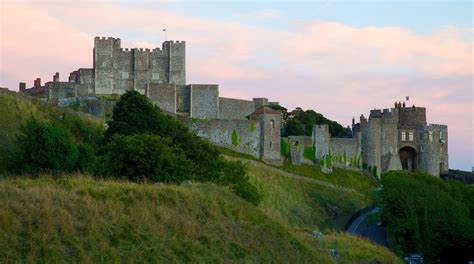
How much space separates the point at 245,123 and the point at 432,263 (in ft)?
68.2

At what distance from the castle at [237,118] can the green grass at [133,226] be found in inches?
1545

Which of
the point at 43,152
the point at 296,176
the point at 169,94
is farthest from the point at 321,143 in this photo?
the point at 43,152

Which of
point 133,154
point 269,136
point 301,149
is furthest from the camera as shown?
point 301,149

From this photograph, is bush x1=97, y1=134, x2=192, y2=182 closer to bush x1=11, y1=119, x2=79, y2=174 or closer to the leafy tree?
bush x1=11, y1=119, x2=79, y2=174

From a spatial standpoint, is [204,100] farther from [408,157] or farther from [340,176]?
[408,157]

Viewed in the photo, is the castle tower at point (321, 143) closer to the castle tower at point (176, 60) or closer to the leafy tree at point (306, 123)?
the leafy tree at point (306, 123)

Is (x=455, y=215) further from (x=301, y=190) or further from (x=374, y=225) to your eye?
(x=301, y=190)

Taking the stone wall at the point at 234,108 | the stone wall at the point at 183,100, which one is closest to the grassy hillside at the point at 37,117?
the stone wall at the point at 183,100

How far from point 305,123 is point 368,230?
3241 cm

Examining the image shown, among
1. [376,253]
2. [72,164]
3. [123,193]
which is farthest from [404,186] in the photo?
[123,193]

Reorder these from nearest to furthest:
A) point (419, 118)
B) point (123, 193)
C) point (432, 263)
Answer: point (123, 193), point (432, 263), point (419, 118)

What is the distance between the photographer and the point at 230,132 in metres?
63.9

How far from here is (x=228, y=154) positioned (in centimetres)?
6122

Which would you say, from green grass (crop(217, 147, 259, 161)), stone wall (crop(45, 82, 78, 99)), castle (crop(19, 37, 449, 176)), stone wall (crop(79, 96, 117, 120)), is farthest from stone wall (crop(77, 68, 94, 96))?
green grass (crop(217, 147, 259, 161))
